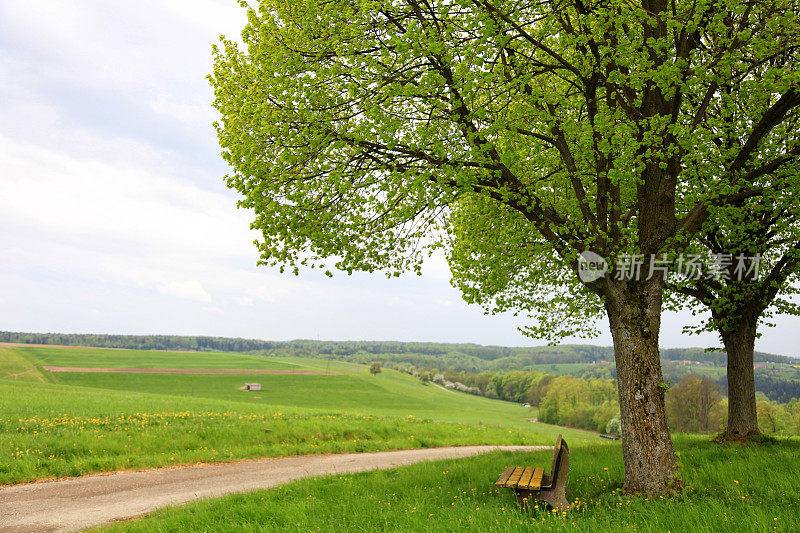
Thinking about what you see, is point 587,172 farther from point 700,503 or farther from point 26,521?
point 26,521

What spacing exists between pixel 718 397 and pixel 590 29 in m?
75.5

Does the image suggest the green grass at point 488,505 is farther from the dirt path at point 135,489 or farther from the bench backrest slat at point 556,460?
the dirt path at point 135,489

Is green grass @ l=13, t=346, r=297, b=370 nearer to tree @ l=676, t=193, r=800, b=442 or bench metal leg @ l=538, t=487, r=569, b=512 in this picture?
tree @ l=676, t=193, r=800, b=442

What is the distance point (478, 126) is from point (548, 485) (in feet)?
23.0

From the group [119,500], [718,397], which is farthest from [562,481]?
[718,397]

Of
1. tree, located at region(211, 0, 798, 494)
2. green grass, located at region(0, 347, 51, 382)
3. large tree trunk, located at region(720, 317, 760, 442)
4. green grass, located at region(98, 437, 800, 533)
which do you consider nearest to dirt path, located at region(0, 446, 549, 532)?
green grass, located at region(98, 437, 800, 533)

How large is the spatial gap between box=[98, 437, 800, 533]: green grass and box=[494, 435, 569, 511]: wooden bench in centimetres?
23

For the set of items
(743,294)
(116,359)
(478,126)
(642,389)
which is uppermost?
(478,126)

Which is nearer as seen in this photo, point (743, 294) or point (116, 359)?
point (743, 294)

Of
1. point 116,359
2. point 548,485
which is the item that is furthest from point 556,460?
point 116,359

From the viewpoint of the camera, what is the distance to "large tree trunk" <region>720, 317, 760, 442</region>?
47.8 ft

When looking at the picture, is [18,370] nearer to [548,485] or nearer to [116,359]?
[116,359]

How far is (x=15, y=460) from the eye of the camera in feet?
39.4

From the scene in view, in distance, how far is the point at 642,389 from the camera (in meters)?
8.58
